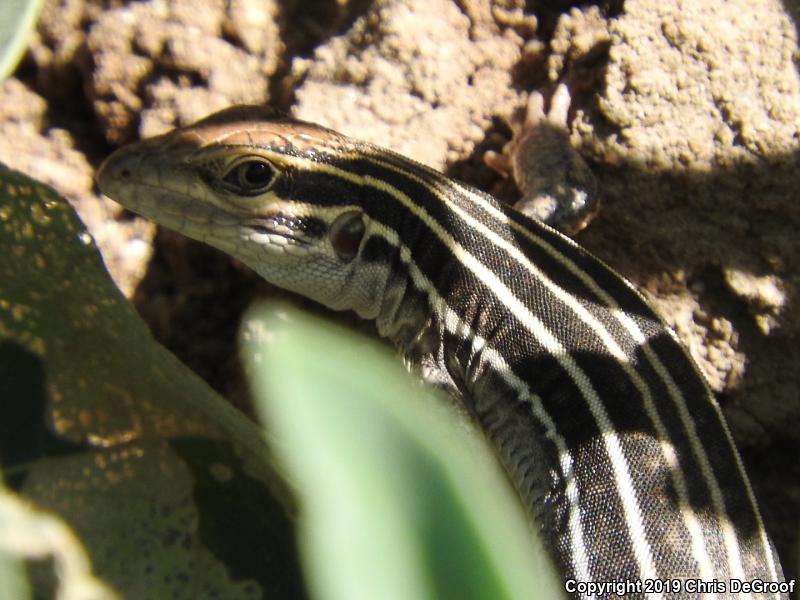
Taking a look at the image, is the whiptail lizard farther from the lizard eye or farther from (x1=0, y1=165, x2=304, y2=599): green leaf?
(x1=0, y1=165, x2=304, y2=599): green leaf

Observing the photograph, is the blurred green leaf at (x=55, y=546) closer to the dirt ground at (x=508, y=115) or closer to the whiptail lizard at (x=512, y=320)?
the whiptail lizard at (x=512, y=320)

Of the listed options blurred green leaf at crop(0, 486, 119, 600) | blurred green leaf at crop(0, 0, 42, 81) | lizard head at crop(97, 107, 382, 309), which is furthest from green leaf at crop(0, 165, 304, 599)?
lizard head at crop(97, 107, 382, 309)

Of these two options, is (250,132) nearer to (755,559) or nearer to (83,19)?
(83,19)

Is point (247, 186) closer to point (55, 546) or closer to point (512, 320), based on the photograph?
point (512, 320)

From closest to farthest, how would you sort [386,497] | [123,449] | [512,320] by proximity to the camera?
[386,497], [123,449], [512,320]

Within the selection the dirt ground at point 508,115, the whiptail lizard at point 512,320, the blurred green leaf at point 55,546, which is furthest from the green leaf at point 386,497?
the dirt ground at point 508,115

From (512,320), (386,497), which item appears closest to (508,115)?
(512,320)
